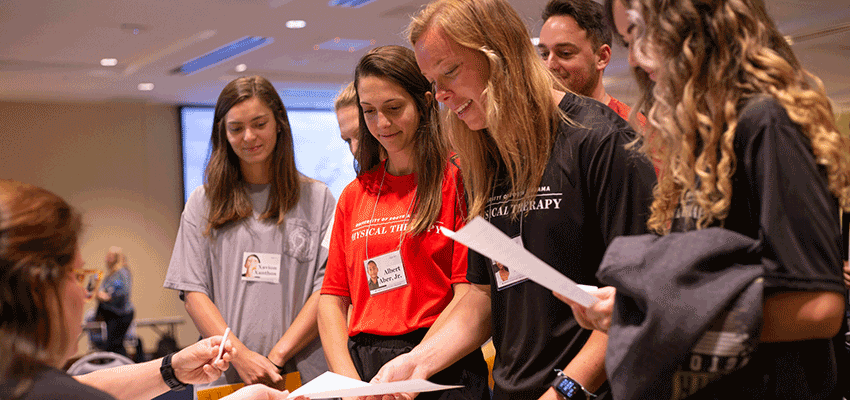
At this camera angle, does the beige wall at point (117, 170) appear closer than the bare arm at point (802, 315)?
No

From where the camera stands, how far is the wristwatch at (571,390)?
1.29 meters

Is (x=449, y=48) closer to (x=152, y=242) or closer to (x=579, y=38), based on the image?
(x=579, y=38)

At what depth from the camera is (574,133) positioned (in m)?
1.40

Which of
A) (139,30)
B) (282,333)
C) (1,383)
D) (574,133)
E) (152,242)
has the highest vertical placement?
(139,30)

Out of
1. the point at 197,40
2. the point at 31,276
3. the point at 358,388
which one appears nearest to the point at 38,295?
the point at 31,276

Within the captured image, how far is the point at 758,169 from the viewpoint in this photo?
87 cm

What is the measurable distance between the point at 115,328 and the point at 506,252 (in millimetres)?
8367

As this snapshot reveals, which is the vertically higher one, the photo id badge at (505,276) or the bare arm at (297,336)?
the photo id badge at (505,276)

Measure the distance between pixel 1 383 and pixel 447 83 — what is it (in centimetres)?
98

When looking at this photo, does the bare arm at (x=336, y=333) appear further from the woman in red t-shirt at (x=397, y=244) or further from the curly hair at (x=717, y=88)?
the curly hair at (x=717, y=88)

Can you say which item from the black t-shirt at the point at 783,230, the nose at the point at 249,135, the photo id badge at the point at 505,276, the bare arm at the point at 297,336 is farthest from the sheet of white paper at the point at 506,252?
the nose at the point at 249,135

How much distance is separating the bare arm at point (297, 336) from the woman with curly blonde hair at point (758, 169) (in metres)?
1.52

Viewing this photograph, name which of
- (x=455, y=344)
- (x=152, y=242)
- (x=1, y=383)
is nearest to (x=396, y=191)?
(x=455, y=344)

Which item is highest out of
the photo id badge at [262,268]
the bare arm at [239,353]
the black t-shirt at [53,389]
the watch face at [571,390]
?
the black t-shirt at [53,389]
